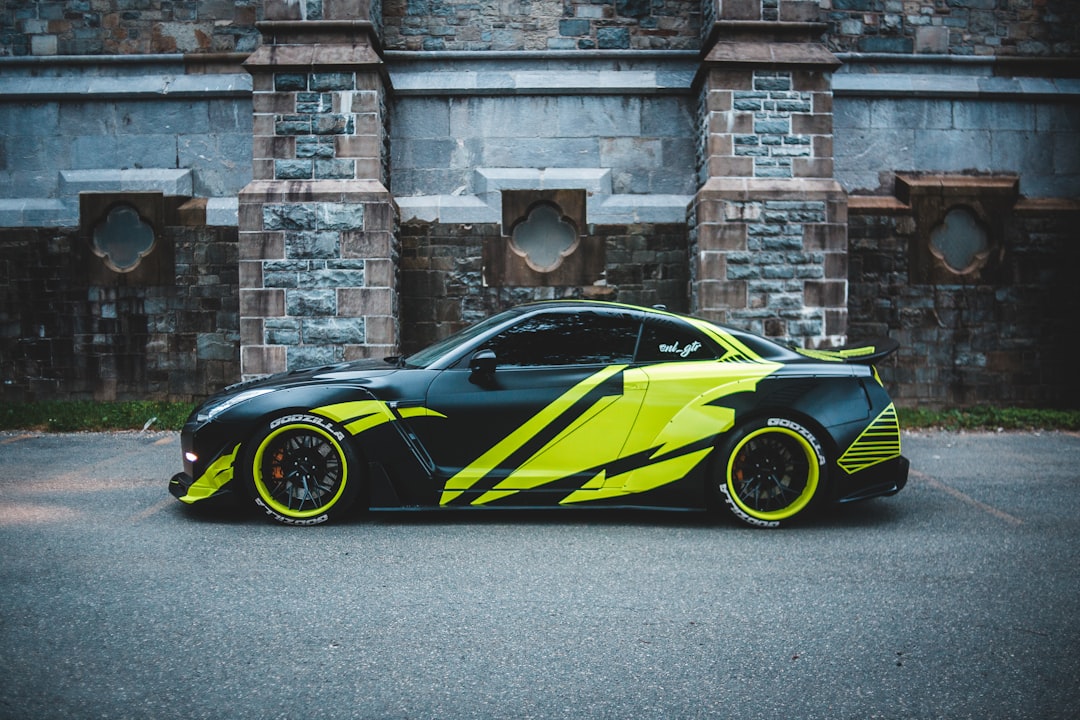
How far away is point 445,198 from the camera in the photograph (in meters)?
10.0

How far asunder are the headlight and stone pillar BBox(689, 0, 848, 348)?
596cm

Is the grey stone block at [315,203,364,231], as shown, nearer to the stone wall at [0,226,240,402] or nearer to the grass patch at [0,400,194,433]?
the stone wall at [0,226,240,402]

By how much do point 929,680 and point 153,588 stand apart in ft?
10.3

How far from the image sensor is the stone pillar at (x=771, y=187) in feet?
30.5

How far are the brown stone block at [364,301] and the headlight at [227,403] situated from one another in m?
4.45

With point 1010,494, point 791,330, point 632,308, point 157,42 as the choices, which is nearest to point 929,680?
point 632,308

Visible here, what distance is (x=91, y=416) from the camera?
873 centimetres

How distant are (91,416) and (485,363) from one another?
20.7 feet

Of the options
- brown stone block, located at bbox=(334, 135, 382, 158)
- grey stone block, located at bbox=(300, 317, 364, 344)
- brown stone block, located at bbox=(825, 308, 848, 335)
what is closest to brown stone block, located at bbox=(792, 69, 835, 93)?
brown stone block, located at bbox=(825, 308, 848, 335)

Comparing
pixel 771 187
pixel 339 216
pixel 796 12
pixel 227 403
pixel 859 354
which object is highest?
pixel 796 12

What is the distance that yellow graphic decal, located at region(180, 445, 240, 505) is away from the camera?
15.0 ft

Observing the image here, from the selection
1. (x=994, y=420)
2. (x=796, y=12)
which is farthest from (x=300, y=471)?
(x=796, y=12)

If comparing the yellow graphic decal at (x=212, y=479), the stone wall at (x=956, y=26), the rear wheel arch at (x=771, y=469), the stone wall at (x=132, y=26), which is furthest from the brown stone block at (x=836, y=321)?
the stone wall at (x=132, y=26)

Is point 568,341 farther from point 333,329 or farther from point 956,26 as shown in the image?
point 956,26
